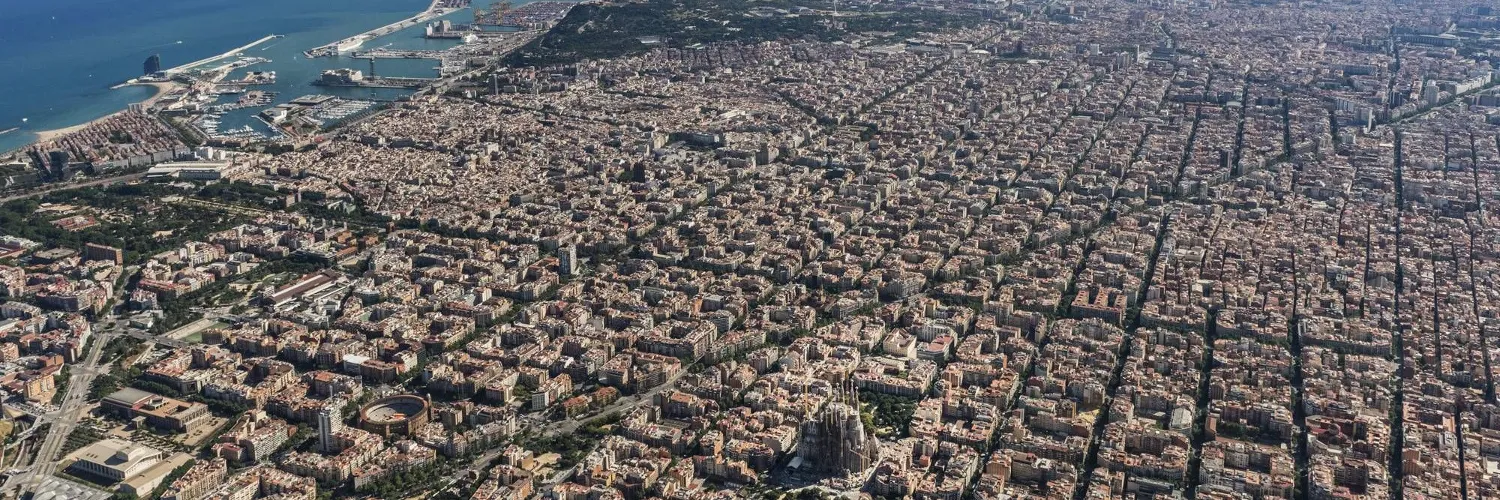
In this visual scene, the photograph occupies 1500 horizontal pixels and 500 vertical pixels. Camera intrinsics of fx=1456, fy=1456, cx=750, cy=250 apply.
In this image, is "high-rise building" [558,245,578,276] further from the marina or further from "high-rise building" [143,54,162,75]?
"high-rise building" [143,54,162,75]

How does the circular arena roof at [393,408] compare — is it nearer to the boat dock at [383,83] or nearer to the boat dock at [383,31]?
the boat dock at [383,83]

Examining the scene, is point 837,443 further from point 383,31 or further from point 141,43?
point 383,31

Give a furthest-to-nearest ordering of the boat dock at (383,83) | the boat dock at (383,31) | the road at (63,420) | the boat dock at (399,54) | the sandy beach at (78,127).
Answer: the boat dock at (383,31) < the boat dock at (399,54) < the boat dock at (383,83) < the sandy beach at (78,127) < the road at (63,420)

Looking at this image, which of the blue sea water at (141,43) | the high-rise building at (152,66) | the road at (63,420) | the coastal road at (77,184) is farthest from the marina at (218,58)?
the road at (63,420)

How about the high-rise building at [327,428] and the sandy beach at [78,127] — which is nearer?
the high-rise building at [327,428]

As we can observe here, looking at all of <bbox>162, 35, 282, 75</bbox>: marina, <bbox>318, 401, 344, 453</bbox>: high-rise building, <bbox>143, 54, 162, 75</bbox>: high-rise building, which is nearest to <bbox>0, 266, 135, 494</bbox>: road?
<bbox>318, 401, 344, 453</bbox>: high-rise building

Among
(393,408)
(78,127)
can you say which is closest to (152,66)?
(78,127)
